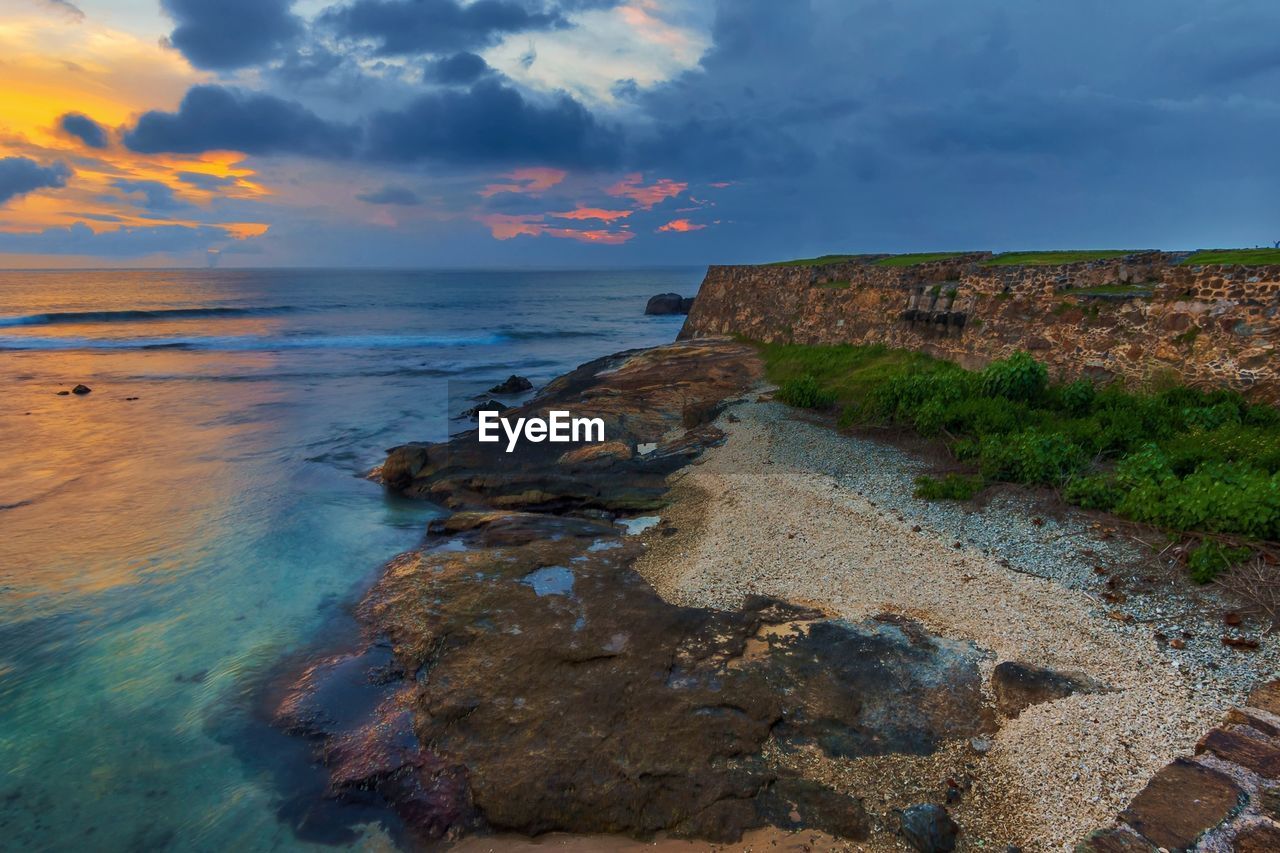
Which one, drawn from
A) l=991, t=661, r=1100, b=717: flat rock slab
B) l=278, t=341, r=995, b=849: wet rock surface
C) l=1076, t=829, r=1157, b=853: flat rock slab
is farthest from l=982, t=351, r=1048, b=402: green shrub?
l=1076, t=829, r=1157, b=853: flat rock slab

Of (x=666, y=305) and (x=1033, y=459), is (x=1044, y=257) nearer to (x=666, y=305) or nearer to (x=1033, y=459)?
(x=1033, y=459)

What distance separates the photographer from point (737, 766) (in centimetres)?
701

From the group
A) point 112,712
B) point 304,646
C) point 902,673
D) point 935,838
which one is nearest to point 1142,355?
point 902,673

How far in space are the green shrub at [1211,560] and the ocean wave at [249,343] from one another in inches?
2064

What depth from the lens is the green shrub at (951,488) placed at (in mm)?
12898

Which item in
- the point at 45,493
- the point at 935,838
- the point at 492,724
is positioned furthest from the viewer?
the point at 45,493

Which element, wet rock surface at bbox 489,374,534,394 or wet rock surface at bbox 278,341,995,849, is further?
wet rock surface at bbox 489,374,534,394

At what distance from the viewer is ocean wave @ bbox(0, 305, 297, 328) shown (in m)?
66.7

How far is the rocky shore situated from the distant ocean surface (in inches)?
44.0

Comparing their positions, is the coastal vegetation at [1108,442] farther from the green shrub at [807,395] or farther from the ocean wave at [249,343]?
the ocean wave at [249,343]

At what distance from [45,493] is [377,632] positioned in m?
15.1

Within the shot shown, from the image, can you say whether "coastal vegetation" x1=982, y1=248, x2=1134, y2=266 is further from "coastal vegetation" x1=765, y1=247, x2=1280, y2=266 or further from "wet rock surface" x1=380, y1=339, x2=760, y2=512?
"wet rock surface" x1=380, y1=339, x2=760, y2=512

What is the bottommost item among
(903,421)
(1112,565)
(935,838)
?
(935,838)

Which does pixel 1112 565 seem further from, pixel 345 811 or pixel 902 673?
pixel 345 811
